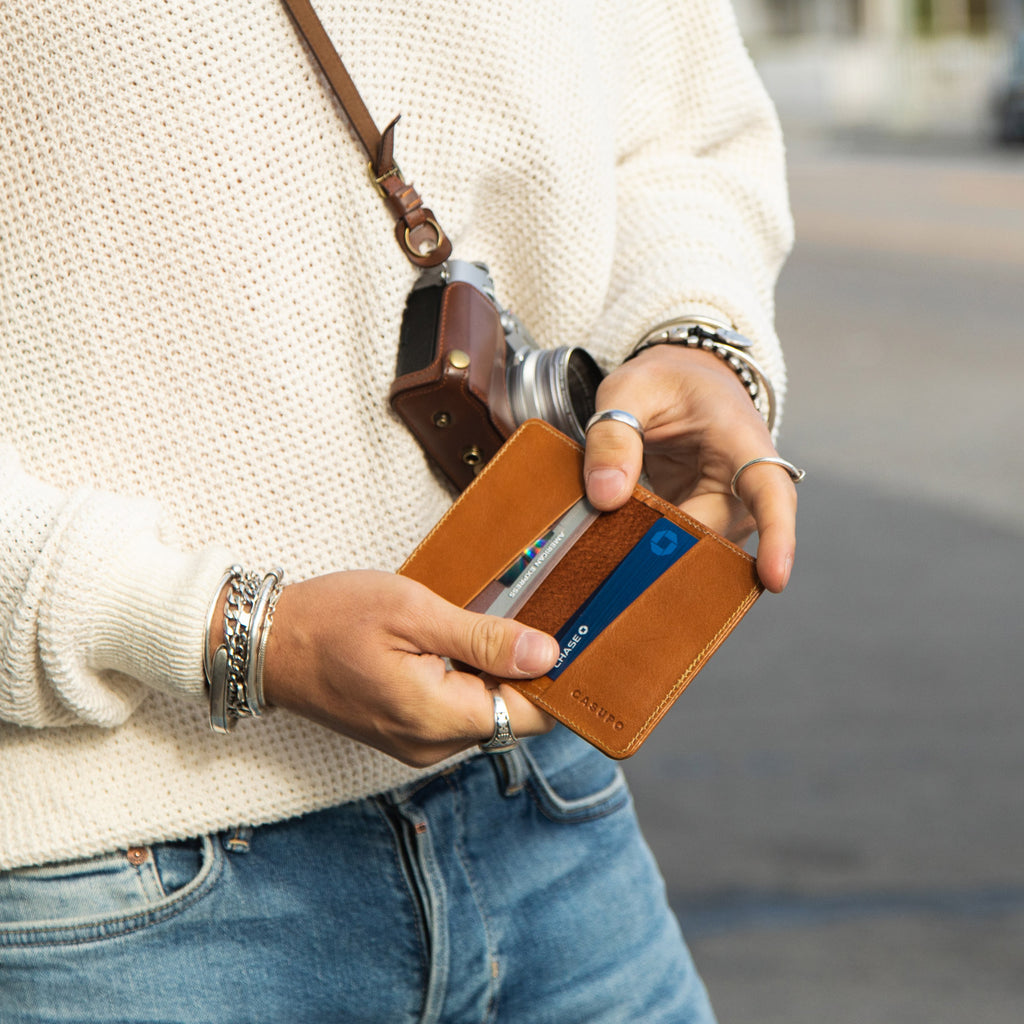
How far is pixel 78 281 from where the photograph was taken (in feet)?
3.54

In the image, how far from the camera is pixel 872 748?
356 cm

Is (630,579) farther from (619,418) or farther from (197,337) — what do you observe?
(197,337)

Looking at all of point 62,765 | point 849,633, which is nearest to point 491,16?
point 62,765

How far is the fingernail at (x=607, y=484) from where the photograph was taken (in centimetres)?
109

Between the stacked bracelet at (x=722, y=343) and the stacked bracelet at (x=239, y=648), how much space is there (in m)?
0.46

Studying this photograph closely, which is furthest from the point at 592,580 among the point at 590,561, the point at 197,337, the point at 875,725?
the point at 875,725

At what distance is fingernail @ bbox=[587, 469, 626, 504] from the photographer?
1.09 metres

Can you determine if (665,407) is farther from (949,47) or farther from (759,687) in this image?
(949,47)

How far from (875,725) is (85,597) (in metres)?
2.99

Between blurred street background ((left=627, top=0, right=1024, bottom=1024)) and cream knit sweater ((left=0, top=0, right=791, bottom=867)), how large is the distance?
189 cm

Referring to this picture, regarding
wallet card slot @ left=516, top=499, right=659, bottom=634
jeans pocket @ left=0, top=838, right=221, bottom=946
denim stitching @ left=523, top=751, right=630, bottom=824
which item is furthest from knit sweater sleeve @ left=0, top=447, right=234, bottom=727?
denim stitching @ left=523, top=751, right=630, bottom=824

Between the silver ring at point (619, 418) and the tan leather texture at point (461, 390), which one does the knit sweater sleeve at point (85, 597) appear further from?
the silver ring at point (619, 418)

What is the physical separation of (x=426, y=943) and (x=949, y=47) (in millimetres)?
28023

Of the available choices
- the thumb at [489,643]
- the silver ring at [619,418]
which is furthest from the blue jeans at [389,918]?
the silver ring at [619,418]
